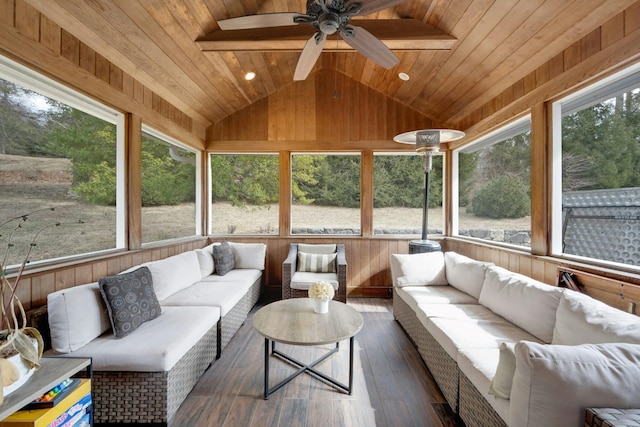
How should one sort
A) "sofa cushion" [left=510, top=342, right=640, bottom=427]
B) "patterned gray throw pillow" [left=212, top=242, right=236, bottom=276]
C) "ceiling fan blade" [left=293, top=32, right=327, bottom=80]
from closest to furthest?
1. "sofa cushion" [left=510, top=342, right=640, bottom=427]
2. "ceiling fan blade" [left=293, top=32, right=327, bottom=80]
3. "patterned gray throw pillow" [left=212, top=242, right=236, bottom=276]

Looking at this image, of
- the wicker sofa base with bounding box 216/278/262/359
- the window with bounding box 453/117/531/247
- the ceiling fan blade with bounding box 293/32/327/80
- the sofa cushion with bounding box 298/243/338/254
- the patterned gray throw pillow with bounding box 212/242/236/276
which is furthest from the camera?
the sofa cushion with bounding box 298/243/338/254

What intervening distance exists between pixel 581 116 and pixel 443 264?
6.05 feet

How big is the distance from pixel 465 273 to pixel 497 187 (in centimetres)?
125

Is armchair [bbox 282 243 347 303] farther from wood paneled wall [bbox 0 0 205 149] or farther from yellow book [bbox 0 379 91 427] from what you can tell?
wood paneled wall [bbox 0 0 205 149]

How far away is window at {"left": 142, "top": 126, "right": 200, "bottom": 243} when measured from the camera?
324 centimetres

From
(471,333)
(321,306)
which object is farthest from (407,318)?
(321,306)

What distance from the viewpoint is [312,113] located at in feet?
14.5

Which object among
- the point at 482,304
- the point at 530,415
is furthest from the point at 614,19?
the point at 530,415

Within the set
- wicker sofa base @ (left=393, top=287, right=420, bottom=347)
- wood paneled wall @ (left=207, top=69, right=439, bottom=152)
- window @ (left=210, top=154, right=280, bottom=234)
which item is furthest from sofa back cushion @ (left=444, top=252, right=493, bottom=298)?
window @ (left=210, top=154, right=280, bottom=234)

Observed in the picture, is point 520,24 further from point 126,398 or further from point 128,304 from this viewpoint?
point 126,398

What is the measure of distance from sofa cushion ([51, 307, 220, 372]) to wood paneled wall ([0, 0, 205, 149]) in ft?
6.43

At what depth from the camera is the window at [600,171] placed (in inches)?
76.2

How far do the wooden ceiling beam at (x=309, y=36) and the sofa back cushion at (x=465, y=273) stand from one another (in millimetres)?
2222

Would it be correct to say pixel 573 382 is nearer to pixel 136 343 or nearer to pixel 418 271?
pixel 418 271
